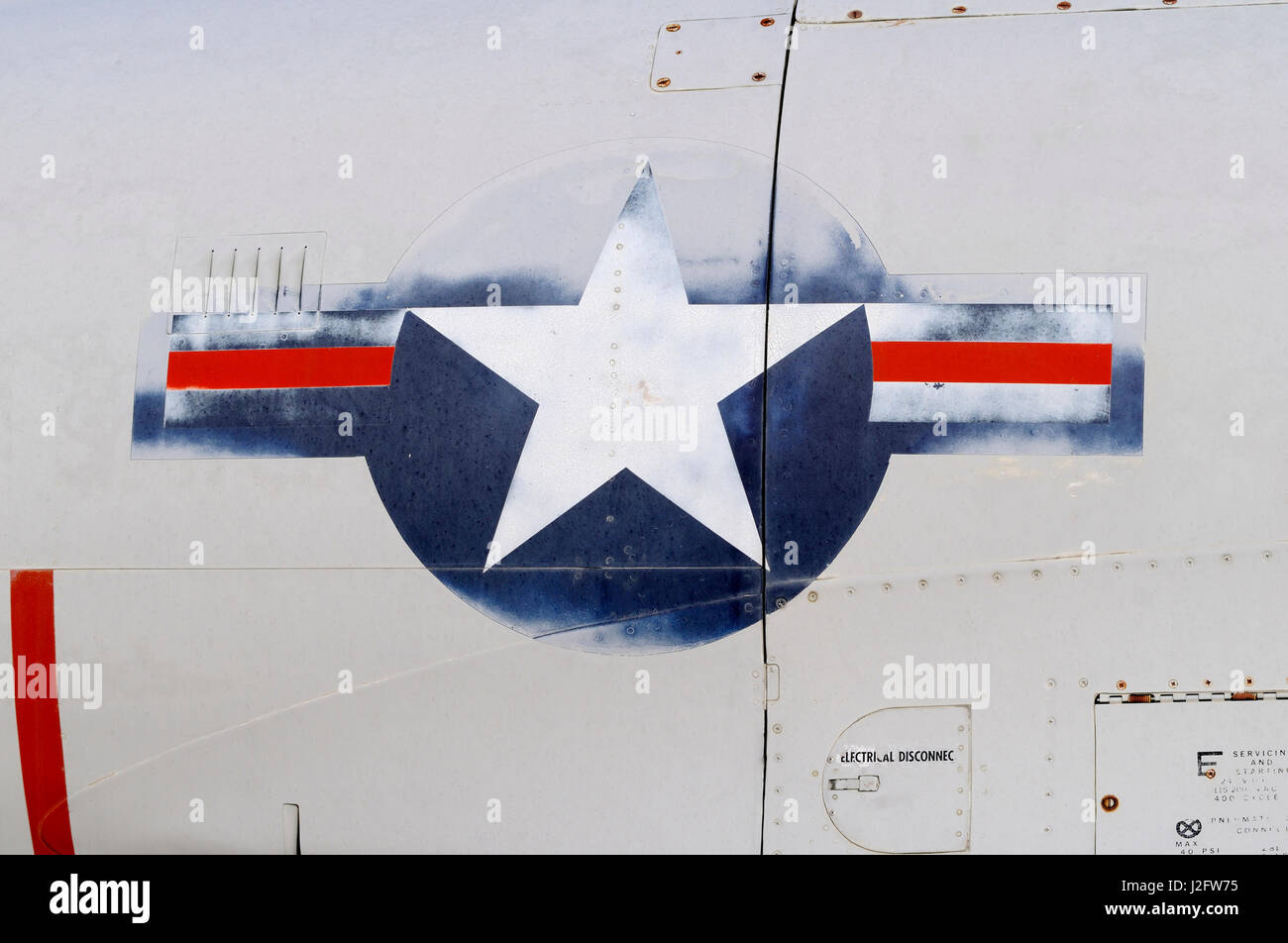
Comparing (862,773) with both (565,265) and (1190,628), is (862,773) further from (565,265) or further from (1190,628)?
(565,265)

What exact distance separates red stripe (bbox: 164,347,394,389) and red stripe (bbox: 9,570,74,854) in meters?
0.76

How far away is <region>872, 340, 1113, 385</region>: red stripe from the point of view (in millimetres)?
3184

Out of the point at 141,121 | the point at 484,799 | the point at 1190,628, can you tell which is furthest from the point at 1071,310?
the point at 141,121

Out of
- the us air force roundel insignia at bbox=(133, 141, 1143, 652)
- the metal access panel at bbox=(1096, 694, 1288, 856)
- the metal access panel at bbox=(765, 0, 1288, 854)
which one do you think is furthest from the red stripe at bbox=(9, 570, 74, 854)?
the metal access panel at bbox=(1096, 694, 1288, 856)

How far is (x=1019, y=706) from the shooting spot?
3.18 meters

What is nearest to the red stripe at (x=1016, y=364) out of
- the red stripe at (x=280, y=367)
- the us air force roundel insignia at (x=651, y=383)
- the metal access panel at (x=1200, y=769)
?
the us air force roundel insignia at (x=651, y=383)

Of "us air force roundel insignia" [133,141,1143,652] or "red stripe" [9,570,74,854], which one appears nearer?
"us air force roundel insignia" [133,141,1143,652]

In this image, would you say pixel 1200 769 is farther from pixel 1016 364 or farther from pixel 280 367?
pixel 280 367

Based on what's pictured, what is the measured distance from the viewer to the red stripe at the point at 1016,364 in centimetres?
318

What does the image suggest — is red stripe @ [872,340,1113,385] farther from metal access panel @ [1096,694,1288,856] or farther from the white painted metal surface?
metal access panel @ [1096,694,1288,856]

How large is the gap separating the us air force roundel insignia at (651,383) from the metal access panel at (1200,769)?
0.75 metres

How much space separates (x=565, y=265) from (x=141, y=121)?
154 cm
